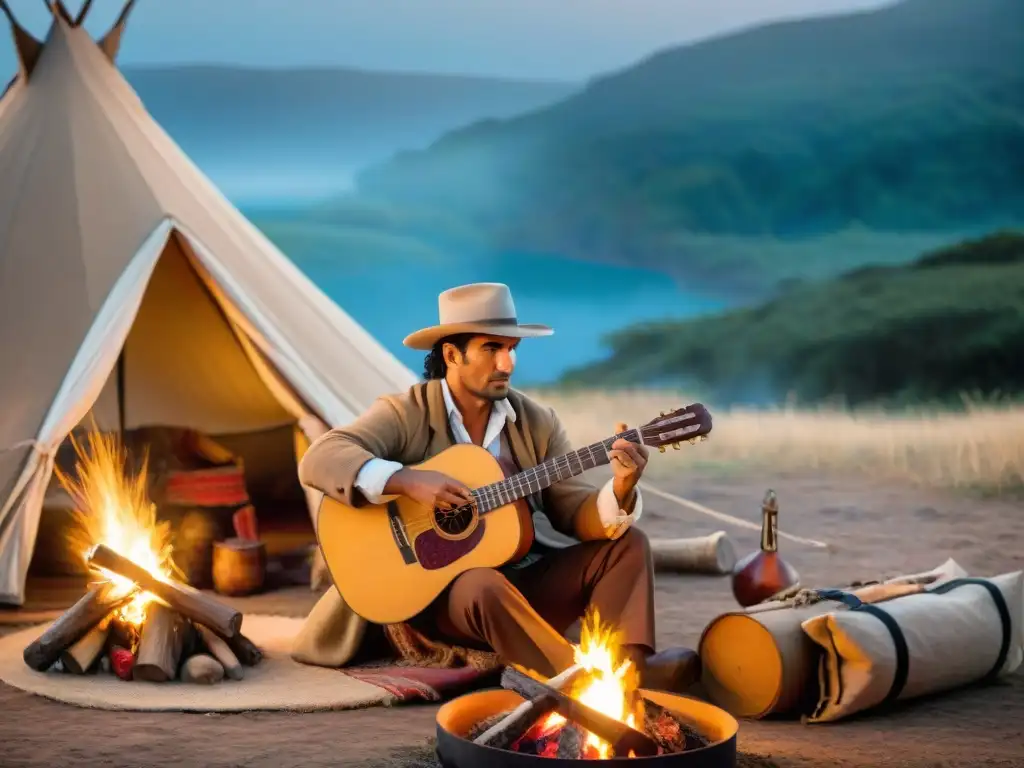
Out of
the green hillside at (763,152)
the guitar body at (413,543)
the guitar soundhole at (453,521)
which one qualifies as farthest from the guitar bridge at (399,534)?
the green hillside at (763,152)

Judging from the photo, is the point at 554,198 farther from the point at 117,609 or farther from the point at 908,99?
the point at 117,609

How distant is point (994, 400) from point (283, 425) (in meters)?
11.6

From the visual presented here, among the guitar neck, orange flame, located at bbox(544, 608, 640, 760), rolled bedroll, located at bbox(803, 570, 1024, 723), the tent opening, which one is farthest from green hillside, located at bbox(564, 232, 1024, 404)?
orange flame, located at bbox(544, 608, 640, 760)

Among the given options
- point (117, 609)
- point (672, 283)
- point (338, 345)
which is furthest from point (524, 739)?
point (672, 283)

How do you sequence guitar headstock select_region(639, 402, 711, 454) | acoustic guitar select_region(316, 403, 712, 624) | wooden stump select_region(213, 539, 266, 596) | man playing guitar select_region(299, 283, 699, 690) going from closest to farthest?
guitar headstock select_region(639, 402, 711, 454) → man playing guitar select_region(299, 283, 699, 690) → acoustic guitar select_region(316, 403, 712, 624) → wooden stump select_region(213, 539, 266, 596)

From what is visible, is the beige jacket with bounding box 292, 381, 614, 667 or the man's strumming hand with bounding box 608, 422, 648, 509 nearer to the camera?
the man's strumming hand with bounding box 608, 422, 648, 509

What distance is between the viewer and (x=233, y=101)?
21.6 m

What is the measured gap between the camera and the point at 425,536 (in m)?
4.29

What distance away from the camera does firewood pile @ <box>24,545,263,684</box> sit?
4477mm

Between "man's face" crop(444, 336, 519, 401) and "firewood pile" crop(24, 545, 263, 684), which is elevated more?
"man's face" crop(444, 336, 519, 401)

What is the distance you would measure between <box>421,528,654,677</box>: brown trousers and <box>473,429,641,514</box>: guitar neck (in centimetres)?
22

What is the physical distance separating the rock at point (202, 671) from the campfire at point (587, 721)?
1.33m

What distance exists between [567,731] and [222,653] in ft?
5.60

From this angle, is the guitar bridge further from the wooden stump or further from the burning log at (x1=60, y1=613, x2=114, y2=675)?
the wooden stump
